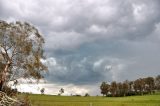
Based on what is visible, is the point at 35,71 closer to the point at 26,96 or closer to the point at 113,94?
the point at 26,96

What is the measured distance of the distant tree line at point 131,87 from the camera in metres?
175

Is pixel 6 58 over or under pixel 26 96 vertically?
over

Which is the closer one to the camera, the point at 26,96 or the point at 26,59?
the point at 26,96

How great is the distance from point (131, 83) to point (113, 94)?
1039cm

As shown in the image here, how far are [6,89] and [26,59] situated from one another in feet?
16.9

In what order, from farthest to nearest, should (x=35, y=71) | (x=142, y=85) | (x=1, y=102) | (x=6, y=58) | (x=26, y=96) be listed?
(x=142, y=85)
(x=35, y=71)
(x=6, y=58)
(x=26, y=96)
(x=1, y=102)

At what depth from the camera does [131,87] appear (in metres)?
180

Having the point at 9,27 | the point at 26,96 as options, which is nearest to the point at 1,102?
the point at 26,96

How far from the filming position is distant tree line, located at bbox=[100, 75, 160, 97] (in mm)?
175125

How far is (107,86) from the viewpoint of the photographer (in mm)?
180750

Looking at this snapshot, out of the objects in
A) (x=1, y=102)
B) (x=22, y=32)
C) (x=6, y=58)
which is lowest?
(x=1, y=102)

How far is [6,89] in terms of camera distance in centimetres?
2698

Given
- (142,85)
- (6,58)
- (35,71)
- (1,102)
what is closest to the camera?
(1,102)

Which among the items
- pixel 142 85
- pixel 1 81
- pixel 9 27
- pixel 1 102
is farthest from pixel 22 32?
pixel 142 85
